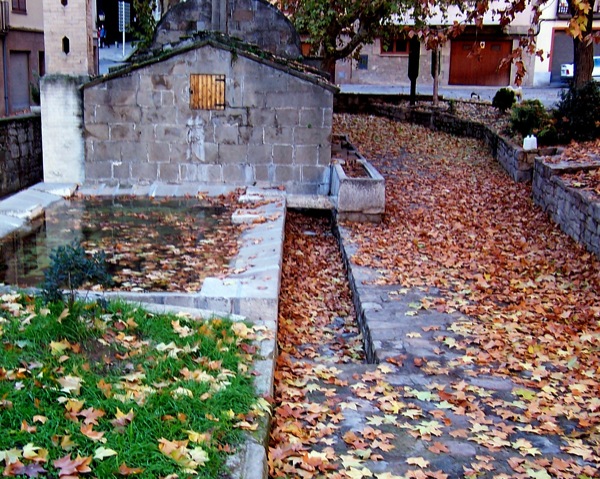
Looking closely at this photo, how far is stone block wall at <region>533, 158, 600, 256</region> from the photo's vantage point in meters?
9.84

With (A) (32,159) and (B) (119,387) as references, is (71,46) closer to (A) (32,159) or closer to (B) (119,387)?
(A) (32,159)

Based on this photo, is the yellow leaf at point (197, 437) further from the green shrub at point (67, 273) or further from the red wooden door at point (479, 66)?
the red wooden door at point (479, 66)

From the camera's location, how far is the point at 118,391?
4465 millimetres

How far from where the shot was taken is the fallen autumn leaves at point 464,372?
4.74 metres

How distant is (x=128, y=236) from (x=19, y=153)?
353 inches

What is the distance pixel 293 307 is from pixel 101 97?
619 centimetres

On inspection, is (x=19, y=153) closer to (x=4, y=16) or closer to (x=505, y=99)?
(x=4, y=16)

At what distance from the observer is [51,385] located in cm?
439

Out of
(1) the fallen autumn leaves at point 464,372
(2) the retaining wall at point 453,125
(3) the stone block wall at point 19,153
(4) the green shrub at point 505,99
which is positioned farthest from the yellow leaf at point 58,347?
(4) the green shrub at point 505,99

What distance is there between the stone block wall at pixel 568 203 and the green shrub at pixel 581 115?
171 cm

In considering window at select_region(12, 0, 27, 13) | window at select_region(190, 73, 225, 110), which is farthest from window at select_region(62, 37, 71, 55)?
window at select_region(12, 0, 27, 13)

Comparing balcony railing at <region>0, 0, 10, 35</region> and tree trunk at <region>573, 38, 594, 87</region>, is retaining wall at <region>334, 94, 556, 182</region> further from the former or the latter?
balcony railing at <region>0, 0, 10, 35</region>

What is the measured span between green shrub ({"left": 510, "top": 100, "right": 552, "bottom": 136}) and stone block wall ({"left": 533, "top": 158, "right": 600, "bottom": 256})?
2.18 meters

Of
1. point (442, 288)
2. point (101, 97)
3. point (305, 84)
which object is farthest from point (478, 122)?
point (442, 288)
